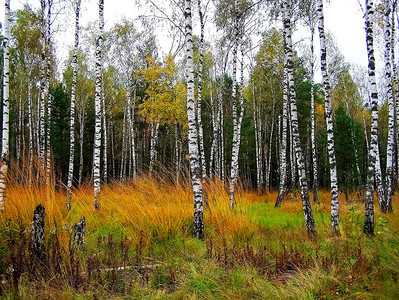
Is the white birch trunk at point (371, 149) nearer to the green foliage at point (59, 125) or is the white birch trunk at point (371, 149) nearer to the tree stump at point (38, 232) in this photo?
the tree stump at point (38, 232)

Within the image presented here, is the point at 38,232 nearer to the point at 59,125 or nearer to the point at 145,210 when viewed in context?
the point at 145,210

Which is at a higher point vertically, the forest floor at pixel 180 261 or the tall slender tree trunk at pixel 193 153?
the tall slender tree trunk at pixel 193 153

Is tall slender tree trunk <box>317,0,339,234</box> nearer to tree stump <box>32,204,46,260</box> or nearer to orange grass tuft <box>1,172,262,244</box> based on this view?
orange grass tuft <box>1,172,262,244</box>

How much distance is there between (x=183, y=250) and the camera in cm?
470

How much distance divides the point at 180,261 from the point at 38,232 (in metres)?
2.07

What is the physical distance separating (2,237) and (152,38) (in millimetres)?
17682

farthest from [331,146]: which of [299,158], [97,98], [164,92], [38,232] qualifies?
[164,92]

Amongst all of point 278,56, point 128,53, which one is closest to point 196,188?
point 278,56

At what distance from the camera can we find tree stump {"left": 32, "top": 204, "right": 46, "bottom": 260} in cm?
347

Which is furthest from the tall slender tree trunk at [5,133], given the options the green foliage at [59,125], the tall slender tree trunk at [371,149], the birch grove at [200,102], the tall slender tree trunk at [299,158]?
the green foliage at [59,125]

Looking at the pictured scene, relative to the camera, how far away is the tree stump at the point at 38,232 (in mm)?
3471

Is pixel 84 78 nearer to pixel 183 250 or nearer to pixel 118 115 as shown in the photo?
pixel 118 115


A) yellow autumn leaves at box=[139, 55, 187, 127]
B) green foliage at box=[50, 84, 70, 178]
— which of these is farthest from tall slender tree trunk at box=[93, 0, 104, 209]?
green foliage at box=[50, 84, 70, 178]

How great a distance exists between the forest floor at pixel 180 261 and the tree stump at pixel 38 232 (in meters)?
0.09
